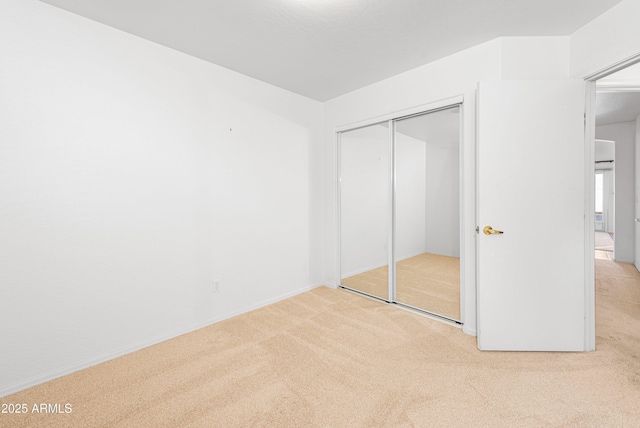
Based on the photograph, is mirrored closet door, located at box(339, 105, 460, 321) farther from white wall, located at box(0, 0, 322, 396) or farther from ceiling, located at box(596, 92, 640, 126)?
ceiling, located at box(596, 92, 640, 126)

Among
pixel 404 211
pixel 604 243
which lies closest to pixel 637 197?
pixel 604 243

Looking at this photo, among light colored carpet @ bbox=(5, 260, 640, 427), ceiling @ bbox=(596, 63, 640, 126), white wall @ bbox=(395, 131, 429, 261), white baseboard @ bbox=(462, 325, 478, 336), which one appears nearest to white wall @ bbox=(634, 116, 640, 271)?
ceiling @ bbox=(596, 63, 640, 126)

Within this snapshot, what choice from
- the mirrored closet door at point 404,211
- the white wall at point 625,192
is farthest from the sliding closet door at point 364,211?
the white wall at point 625,192

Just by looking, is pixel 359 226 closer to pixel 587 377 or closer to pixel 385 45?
pixel 385 45

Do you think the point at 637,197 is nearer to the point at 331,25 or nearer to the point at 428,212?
the point at 428,212

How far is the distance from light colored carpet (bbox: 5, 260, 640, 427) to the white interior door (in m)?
0.25

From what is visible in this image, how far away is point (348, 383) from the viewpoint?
1.91 meters

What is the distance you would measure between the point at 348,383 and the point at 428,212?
2.17 m

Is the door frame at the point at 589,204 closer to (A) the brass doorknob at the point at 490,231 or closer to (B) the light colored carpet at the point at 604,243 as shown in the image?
(A) the brass doorknob at the point at 490,231

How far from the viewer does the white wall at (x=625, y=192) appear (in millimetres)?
5047

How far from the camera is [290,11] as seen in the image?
2.03 m

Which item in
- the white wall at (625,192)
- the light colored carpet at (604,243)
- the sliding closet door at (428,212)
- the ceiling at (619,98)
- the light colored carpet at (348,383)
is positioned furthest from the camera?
the light colored carpet at (604,243)

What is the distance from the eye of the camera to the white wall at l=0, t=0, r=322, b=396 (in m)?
1.88

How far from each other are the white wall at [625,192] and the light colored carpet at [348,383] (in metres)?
3.40
